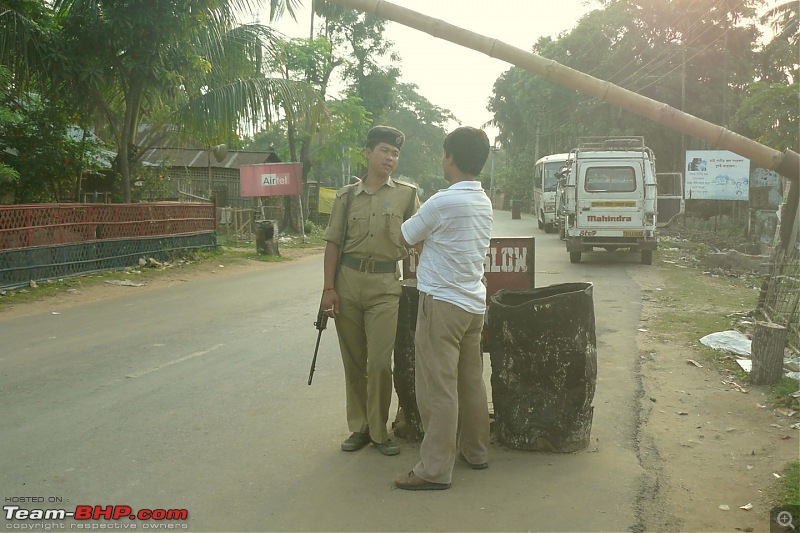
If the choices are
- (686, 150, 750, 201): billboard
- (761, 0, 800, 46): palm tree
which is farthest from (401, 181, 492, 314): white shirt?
(761, 0, 800, 46): palm tree

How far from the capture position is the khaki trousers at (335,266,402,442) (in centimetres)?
481

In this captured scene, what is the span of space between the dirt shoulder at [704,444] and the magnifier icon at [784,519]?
0.07 meters

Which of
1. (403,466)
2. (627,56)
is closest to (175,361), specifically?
(403,466)

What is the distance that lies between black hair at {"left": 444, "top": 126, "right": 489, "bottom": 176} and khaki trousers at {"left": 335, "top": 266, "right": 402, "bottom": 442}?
0.89m

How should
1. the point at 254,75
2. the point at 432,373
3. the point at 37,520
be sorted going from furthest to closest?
1. the point at 254,75
2. the point at 432,373
3. the point at 37,520

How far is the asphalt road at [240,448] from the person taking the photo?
13.0 ft

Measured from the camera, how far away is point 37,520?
12.7 ft

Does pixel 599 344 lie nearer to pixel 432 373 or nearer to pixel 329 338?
pixel 329 338

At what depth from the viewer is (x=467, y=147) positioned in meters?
4.37

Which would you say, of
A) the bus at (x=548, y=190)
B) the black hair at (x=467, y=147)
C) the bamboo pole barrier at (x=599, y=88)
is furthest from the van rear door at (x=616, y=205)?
the black hair at (x=467, y=147)

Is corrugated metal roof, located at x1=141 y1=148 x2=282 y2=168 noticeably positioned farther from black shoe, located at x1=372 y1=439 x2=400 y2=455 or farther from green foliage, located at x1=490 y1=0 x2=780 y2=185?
black shoe, located at x1=372 y1=439 x2=400 y2=455

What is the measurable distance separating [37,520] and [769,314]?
812cm

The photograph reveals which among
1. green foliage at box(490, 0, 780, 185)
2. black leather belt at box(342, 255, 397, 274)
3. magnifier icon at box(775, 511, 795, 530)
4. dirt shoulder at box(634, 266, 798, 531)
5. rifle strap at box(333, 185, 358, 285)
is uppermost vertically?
green foliage at box(490, 0, 780, 185)

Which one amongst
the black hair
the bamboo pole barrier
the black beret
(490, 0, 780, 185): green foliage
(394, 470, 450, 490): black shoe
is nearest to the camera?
(394, 470, 450, 490): black shoe
